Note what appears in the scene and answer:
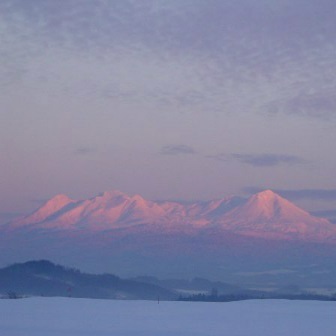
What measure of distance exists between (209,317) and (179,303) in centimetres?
350

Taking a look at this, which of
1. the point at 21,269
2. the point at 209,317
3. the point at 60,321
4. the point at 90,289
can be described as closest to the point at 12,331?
the point at 60,321

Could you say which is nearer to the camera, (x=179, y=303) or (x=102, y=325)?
(x=102, y=325)

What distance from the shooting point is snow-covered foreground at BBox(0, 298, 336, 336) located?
1577 cm

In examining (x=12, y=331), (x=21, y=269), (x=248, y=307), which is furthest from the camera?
(x=21, y=269)

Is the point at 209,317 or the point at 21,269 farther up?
the point at 21,269

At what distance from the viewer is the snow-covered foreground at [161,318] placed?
51.7ft

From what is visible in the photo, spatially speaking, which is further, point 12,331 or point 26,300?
point 26,300

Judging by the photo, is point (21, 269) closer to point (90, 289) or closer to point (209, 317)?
point (90, 289)

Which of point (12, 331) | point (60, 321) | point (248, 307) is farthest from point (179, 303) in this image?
point (12, 331)

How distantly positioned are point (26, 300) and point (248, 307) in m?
5.69

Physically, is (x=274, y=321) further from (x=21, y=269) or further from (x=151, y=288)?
(x=21, y=269)

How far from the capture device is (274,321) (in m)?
17.5

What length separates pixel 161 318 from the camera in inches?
696

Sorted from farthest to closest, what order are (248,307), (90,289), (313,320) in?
(90,289) → (248,307) → (313,320)
